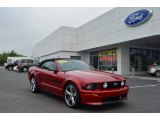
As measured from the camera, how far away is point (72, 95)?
20.2 ft

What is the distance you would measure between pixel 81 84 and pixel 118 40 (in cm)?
1613

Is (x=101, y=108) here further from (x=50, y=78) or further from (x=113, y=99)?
(x=50, y=78)

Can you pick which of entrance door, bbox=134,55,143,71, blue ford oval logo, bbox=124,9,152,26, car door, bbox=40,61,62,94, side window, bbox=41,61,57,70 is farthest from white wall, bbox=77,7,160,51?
car door, bbox=40,61,62,94

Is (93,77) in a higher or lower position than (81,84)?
higher

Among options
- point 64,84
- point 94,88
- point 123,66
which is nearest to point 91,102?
point 94,88

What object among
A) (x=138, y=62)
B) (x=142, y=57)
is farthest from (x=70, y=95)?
(x=142, y=57)

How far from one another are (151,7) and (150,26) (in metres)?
1.56

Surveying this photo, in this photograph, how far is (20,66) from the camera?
2633 cm

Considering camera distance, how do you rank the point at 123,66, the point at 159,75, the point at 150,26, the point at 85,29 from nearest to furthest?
the point at 150,26
the point at 159,75
the point at 123,66
the point at 85,29

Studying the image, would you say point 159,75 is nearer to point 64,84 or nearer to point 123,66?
point 123,66

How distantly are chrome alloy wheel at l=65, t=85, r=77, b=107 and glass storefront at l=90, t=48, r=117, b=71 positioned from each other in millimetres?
18385
